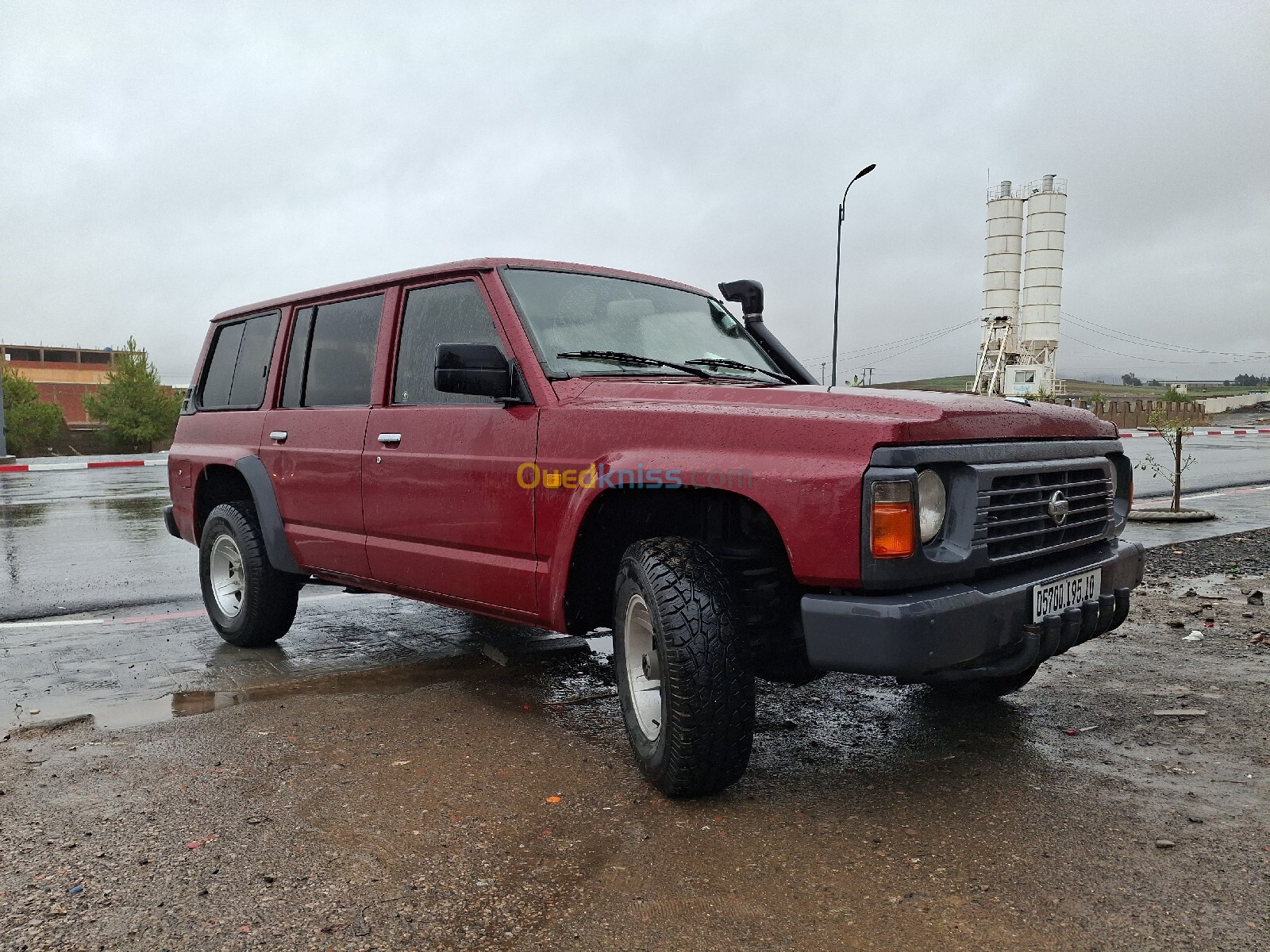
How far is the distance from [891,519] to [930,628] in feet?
1.04

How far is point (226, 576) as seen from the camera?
17.8ft

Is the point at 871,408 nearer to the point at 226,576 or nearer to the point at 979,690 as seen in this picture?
the point at 979,690

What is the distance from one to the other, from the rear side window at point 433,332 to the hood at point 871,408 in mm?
546

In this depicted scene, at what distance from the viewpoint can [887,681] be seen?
457 cm

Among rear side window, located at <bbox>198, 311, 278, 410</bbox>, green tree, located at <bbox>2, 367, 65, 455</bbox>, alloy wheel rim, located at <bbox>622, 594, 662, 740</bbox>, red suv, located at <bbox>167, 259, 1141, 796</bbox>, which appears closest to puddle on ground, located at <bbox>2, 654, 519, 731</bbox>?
red suv, located at <bbox>167, 259, 1141, 796</bbox>

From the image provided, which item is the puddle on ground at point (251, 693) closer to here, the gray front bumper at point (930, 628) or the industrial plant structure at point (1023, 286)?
the gray front bumper at point (930, 628)

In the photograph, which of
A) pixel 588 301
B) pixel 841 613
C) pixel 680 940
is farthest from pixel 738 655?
pixel 588 301

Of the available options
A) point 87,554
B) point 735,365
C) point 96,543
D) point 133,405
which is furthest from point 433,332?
point 133,405

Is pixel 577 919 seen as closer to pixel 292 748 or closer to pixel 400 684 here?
pixel 292 748

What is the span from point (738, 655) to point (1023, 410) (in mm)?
1207

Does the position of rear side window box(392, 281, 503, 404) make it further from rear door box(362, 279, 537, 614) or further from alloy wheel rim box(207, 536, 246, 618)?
alloy wheel rim box(207, 536, 246, 618)

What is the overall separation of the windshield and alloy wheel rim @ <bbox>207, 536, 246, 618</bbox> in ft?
8.20

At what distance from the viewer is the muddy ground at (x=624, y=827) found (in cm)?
235

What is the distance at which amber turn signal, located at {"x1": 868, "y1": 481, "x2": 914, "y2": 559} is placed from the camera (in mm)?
2648
